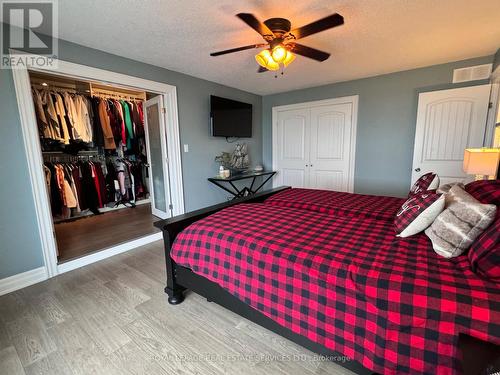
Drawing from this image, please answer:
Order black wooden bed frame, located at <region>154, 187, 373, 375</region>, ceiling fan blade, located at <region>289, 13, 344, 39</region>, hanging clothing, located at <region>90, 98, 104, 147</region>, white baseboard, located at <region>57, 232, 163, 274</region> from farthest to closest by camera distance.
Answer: hanging clothing, located at <region>90, 98, 104, 147</region>, white baseboard, located at <region>57, 232, 163, 274</region>, ceiling fan blade, located at <region>289, 13, 344, 39</region>, black wooden bed frame, located at <region>154, 187, 373, 375</region>

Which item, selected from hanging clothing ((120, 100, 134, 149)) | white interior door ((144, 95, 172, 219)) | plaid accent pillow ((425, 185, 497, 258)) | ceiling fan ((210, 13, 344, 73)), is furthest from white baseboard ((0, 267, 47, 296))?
plaid accent pillow ((425, 185, 497, 258))

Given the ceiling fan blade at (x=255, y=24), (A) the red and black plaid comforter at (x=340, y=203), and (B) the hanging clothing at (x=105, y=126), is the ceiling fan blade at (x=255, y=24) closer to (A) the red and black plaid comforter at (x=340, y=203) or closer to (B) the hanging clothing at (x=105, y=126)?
(A) the red and black plaid comforter at (x=340, y=203)

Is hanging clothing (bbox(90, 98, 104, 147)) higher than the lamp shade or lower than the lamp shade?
higher

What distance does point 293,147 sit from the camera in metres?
4.44

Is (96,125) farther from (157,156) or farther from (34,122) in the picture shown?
(34,122)

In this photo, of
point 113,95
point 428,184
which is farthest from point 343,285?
point 113,95

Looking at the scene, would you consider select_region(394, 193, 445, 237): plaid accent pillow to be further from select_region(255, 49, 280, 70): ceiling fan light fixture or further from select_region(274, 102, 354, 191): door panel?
select_region(274, 102, 354, 191): door panel

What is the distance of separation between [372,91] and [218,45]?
2.46 m

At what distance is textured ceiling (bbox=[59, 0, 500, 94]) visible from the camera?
5.73ft

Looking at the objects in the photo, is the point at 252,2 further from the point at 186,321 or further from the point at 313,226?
the point at 186,321

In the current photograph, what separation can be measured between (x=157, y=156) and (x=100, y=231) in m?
1.37

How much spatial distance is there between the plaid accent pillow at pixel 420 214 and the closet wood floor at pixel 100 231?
114 inches

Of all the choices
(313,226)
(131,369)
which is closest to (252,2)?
(313,226)

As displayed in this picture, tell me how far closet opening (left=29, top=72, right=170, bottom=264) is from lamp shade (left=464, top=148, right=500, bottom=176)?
10.9 ft
